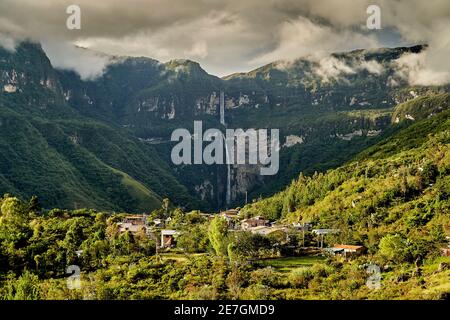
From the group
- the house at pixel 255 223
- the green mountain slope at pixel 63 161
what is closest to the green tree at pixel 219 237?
the house at pixel 255 223

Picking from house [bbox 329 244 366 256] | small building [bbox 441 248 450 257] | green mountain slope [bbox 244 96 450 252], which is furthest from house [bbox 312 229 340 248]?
small building [bbox 441 248 450 257]

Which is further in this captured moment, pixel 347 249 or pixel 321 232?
pixel 321 232

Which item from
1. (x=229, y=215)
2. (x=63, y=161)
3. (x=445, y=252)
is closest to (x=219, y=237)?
(x=445, y=252)

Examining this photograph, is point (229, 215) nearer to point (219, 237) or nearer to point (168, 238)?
point (168, 238)

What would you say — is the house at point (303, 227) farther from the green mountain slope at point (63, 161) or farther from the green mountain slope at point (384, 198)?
the green mountain slope at point (63, 161)

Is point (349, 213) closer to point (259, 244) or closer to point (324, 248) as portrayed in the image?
point (324, 248)

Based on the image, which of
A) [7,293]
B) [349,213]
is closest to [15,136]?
[349,213]
